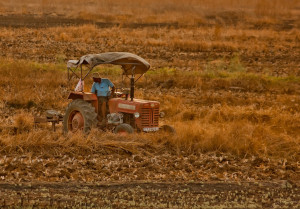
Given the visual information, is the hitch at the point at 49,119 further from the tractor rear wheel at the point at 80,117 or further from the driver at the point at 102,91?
the driver at the point at 102,91

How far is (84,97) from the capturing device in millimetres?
12984

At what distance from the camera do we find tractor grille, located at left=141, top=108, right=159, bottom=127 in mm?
12945

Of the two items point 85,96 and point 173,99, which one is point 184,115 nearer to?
point 173,99

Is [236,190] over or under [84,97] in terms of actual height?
under

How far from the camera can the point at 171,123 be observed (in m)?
15.4

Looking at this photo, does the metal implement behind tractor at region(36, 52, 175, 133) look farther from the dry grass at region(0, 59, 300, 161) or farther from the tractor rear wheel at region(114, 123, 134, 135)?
the dry grass at region(0, 59, 300, 161)

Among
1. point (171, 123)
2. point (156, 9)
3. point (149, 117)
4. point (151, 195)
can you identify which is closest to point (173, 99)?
point (171, 123)

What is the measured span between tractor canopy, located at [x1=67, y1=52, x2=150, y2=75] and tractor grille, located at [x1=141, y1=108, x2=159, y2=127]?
35.2 inches

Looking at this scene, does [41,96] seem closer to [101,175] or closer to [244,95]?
[244,95]

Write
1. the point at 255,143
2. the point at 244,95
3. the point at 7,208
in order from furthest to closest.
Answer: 1. the point at 244,95
2. the point at 255,143
3. the point at 7,208

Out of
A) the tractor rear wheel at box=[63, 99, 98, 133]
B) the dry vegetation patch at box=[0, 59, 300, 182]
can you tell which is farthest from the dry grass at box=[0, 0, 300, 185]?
the tractor rear wheel at box=[63, 99, 98, 133]

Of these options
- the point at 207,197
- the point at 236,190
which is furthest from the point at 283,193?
the point at 207,197

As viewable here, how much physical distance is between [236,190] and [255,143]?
3.22 metres

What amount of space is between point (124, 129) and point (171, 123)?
2881mm
